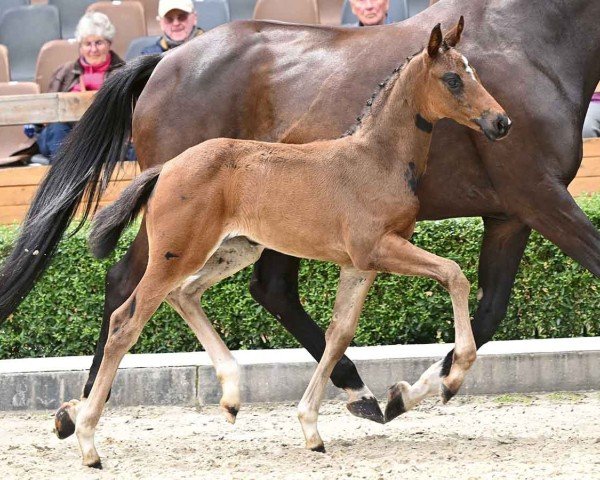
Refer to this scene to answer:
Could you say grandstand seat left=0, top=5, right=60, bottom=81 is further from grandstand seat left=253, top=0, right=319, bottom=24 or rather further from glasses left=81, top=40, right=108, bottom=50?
grandstand seat left=253, top=0, right=319, bottom=24

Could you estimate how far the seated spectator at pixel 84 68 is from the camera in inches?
306

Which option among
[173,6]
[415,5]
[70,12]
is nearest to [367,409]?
[173,6]

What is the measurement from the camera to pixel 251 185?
4250 mm

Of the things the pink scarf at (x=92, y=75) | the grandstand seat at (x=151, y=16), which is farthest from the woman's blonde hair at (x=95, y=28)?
the grandstand seat at (x=151, y=16)

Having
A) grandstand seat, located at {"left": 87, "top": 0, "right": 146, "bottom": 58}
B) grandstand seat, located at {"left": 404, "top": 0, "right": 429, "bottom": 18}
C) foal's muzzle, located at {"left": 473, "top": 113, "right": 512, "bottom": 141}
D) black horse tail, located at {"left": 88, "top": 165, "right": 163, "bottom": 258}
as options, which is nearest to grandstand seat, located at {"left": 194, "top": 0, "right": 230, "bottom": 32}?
grandstand seat, located at {"left": 87, "top": 0, "right": 146, "bottom": 58}

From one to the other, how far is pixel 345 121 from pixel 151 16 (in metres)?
5.15

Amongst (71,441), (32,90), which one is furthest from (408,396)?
(32,90)

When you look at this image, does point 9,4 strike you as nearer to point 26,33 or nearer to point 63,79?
point 26,33

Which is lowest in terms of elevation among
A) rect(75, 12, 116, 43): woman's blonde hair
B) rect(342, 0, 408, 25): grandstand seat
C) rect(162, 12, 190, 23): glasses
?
rect(342, 0, 408, 25): grandstand seat

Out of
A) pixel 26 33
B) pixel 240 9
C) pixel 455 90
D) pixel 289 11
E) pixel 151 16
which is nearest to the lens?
pixel 455 90

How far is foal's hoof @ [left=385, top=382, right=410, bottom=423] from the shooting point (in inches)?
183

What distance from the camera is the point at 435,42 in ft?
13.2

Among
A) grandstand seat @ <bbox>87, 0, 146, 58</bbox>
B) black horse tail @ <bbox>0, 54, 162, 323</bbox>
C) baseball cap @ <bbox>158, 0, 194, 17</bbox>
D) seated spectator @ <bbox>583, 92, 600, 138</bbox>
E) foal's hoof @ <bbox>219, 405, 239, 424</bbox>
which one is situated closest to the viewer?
foal's hoof @ <bbox>219, 405, 239, 424</bbox>

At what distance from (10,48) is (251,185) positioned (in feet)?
18.9
